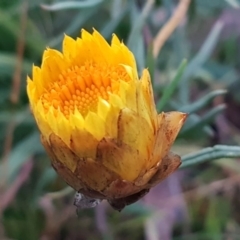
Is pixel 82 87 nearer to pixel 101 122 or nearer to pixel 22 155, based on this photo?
pixel 101 122

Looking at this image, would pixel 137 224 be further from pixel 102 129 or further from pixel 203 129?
pixel 102 129

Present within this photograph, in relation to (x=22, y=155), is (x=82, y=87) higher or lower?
higher

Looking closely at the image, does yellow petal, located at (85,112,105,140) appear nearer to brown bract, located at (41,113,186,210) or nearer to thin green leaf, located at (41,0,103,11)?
brown bract, located at (41,113,186,210)

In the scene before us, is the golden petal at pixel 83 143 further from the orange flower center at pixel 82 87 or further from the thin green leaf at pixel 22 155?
the thin green leaf at pixel 22 155

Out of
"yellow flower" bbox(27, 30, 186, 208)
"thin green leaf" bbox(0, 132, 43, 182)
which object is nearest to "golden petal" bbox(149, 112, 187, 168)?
"yellow flower" bbox(27, 30, 186, 208)

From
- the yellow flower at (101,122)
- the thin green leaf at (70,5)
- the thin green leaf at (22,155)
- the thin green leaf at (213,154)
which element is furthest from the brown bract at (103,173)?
the thin green leaf at (22,155)

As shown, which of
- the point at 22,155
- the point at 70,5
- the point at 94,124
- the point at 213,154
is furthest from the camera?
the point at 22,155

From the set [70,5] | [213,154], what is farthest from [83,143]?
[70,5]

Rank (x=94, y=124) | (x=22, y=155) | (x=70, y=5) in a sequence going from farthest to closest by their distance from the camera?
1. (x=22, y=155)
2. (x=70, y=5)
3. (x=94, y=124)
